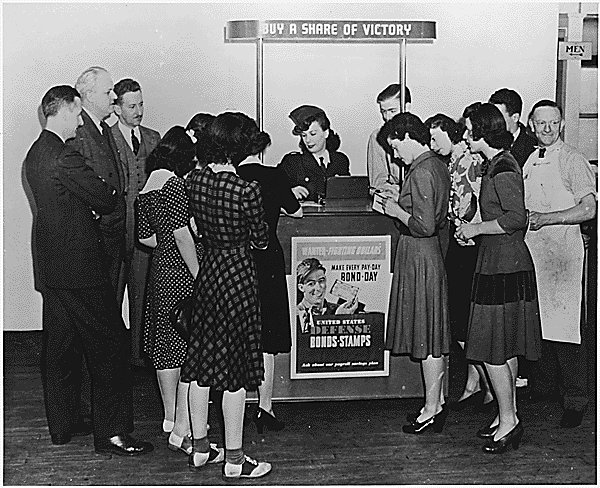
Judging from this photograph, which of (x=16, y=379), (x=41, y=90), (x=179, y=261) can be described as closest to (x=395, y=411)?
(x=179, y=261)

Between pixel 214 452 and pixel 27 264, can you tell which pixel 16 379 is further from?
pixel 214 452

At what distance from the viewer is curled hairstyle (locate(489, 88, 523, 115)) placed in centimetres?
500

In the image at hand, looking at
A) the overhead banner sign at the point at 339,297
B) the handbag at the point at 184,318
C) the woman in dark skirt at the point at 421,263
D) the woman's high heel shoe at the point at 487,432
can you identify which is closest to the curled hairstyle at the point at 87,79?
the handbag at the point at 184,318

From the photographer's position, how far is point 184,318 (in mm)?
4746

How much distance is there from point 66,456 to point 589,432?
2201 mm

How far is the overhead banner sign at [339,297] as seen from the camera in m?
5.09

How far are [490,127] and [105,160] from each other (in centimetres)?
158

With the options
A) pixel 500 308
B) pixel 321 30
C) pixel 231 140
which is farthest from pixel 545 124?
pixel 231 140

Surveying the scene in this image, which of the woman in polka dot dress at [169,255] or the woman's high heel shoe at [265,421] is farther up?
the woman in polka dot dress at [169,255]

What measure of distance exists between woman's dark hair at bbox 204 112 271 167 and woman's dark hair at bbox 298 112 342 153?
30 cm

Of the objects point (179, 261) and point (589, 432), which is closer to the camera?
point (179, 261)

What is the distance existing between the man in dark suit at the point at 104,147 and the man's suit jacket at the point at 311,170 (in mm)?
696

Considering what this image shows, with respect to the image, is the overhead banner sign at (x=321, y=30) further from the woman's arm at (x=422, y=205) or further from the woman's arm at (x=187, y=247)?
the woman's arm at (x=187, y=247)

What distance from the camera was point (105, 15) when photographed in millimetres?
4832
